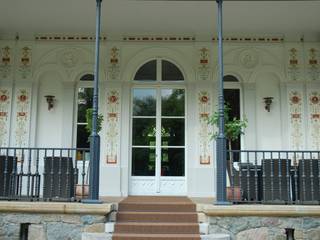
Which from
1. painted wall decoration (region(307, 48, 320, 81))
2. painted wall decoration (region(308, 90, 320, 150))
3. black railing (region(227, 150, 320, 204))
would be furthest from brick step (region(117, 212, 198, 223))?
painted wall decoration (region(307, 48, 320, 81))

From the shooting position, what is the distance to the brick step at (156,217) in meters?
6.29

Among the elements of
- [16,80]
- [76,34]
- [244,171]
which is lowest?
[244,171]

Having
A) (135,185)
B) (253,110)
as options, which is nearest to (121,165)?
(135,185)

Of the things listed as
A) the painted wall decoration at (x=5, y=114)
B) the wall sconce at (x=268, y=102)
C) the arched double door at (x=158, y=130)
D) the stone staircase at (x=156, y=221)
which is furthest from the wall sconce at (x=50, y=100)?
the wall sconce at (x=268, y=102)

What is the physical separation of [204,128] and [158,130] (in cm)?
101

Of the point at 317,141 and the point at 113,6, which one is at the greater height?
the point at 113,6

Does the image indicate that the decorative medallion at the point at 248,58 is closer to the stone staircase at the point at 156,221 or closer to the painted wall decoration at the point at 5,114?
the stone staircase at the point at 156,221

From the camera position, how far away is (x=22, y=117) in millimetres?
8805

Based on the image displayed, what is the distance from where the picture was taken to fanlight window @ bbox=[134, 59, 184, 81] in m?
9.07

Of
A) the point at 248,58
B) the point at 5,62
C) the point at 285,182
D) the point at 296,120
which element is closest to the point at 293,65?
the point at 248,58

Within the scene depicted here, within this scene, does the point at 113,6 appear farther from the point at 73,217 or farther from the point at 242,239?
the point at 242,239

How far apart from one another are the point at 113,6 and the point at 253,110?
3792mm

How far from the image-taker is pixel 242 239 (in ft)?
19.1

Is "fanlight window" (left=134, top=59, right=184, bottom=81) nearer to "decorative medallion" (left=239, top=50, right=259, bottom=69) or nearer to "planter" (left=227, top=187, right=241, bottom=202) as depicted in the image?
"decorative medallion" (left=239, top=50, right=259, bottom=69)
